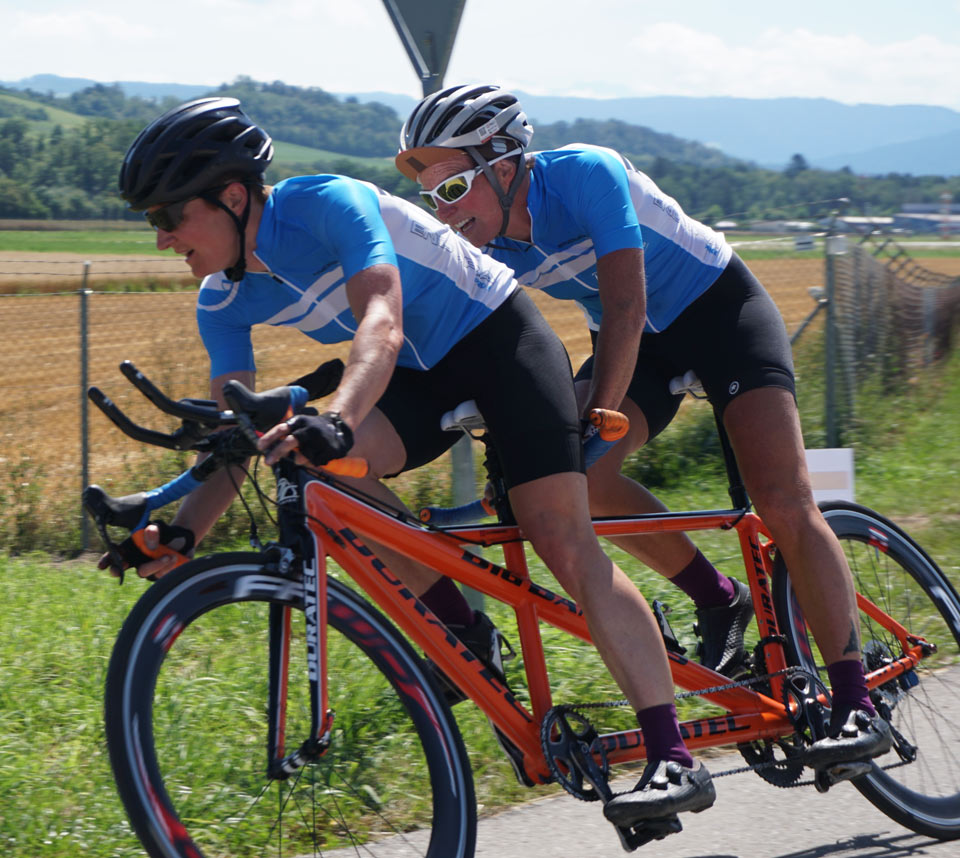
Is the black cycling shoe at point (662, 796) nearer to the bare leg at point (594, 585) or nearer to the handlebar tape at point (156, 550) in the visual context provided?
the bare leg at point (594, 585)

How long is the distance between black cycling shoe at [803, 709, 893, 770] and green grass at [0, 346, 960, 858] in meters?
0.49

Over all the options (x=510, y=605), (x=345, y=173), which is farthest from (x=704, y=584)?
(x=345, y=173)

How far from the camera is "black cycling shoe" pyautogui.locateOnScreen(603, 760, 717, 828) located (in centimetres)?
290

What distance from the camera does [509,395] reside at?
121 inches

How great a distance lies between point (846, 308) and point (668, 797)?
7842mm

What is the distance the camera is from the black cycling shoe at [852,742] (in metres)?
3.32

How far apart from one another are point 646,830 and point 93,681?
87.4 inches

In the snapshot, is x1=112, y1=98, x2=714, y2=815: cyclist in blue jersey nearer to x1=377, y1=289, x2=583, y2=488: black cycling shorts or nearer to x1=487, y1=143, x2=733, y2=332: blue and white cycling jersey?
x1=377, y1=289, x2=583, y2=488: black cycling shorts

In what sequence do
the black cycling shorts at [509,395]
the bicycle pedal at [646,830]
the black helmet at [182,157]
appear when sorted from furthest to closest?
1. the black cycling shorts at [509,395]
2. the bicycle pedal at [646,830]
3. the black helmet at [182,157]

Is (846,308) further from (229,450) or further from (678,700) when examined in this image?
(229,450)

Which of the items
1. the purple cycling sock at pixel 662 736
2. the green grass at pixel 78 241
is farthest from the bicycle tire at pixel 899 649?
the green grass at pixel 78 241

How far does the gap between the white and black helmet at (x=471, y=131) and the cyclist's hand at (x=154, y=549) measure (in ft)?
4.11

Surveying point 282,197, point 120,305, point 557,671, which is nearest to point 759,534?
point 557,671

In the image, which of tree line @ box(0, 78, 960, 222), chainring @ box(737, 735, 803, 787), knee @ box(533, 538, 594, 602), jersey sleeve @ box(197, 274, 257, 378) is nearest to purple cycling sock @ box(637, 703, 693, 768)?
knee @ box(533, 538, 594, 602)
